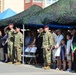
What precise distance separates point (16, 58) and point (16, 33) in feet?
4.27

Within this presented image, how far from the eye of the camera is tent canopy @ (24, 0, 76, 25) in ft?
55.8

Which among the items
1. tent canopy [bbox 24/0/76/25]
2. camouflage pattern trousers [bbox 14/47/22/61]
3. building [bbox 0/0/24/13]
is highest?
building [bbox 0/0/24/13]

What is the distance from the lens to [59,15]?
58.0 feet

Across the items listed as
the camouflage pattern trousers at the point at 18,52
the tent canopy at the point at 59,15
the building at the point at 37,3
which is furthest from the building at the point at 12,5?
the tent canopy at the point at 59,15

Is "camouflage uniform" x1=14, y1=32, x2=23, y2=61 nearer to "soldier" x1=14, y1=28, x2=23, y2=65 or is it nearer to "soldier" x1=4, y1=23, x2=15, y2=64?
"soldier" x1=14, y1=28, x2=23, y2=65

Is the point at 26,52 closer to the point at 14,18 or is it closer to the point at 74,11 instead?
the point at 14,18

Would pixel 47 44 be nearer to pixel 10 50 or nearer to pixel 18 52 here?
pixel 18 52

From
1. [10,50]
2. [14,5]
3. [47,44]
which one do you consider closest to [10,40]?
[10,50]

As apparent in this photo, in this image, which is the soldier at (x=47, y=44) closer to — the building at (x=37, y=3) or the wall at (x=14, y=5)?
the wall at (x=14, y=5)

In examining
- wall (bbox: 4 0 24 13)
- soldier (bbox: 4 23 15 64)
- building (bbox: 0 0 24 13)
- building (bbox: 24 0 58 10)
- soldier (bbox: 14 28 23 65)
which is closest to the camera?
soldier (bbox: 14 28 23 65)

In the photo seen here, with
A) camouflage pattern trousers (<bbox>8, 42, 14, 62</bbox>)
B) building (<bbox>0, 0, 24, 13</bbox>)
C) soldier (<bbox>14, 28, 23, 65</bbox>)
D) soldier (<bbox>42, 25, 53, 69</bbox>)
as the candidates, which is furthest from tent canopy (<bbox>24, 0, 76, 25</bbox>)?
building (<bbox>0, 0, 24, 13</bbox>)

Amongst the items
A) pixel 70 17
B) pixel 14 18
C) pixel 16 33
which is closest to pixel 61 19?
pixel 70 17

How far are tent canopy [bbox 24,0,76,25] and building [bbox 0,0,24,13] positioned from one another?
106ft

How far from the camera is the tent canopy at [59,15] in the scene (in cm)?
1702
